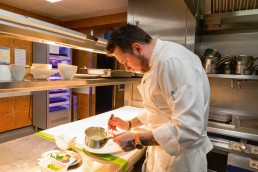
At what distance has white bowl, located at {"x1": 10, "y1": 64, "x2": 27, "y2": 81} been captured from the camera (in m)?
0.75

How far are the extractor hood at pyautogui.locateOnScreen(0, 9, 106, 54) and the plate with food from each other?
0.62m

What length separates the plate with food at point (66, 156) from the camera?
0.95 meters

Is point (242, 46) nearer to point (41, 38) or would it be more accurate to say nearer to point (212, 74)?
point (212, 74)

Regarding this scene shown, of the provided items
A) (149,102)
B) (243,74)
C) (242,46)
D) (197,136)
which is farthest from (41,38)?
(242,46)

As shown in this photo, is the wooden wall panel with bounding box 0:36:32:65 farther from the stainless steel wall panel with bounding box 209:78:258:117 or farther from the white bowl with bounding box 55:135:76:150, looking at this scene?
the stainless steel wall panel with bounding box 209:78:258:117

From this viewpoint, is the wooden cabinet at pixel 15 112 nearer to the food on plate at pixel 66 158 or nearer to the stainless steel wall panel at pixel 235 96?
the food on plate at pixel 66 158

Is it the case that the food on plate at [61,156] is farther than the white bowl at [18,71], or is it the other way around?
the food on plate at [61,156]

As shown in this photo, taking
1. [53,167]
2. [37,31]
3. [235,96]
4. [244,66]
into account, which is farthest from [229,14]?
[53,167]

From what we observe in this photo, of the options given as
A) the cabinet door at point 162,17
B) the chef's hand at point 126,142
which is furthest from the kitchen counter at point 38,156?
the cabinet door at point 162,17

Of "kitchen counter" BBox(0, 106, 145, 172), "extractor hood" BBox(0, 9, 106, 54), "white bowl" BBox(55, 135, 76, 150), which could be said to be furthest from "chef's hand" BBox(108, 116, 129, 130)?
"extractor hood" BBox(0, 9, 106, 54)

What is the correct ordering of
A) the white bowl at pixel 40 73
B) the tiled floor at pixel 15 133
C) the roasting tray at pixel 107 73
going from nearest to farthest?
the white bowl at pixel 40 73 → the roasting tray at pixel 107 73 → the tiled floor at pixel 15 133

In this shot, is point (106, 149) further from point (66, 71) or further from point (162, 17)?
point (162, 17)

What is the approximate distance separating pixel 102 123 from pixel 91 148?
507 mm

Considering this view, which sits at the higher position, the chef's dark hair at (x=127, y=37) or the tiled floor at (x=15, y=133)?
the chef's dark hair at (x=127, y=37)
